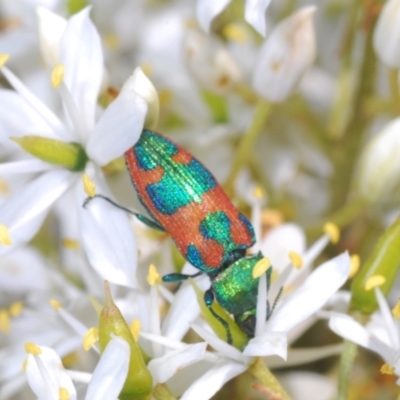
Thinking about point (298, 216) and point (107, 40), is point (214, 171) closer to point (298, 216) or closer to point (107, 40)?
point (298, 216)

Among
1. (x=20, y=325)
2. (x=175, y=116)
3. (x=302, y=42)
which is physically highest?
(x=302, y=42)

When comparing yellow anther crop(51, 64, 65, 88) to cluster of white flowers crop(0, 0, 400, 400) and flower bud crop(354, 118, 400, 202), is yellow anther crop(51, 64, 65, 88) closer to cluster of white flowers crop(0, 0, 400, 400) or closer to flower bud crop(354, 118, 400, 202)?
cluster of white flowers crop(0, 0, 400, 400)

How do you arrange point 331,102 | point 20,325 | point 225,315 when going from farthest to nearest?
point 331,102 < point 20,325 < point 225,315

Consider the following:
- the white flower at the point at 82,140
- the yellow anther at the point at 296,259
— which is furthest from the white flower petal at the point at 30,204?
the yellow anther at the point at 296,259

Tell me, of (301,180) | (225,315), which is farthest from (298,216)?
(225,315)

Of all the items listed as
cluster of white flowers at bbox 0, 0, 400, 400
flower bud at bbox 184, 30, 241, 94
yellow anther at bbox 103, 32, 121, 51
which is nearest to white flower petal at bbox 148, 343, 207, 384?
cluster of white flowers at bbox 0, 0, 400, 400

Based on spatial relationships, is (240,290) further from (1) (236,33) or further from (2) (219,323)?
(1) (236,33)
